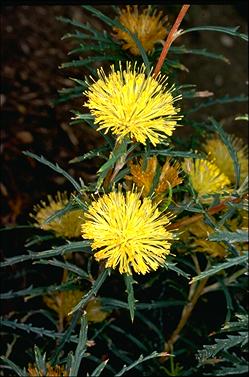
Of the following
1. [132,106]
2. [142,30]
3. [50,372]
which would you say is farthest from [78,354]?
[142,30]

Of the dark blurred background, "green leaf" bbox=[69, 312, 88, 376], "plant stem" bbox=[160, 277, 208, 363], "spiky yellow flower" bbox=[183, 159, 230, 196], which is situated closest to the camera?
"green leaf" bbox=[69, 312, 88, 376]

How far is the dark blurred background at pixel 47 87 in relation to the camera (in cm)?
324

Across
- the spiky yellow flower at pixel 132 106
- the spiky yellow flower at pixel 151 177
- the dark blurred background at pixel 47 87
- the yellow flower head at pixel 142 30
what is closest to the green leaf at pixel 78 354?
the spiky yellow flower at pixel 151 177

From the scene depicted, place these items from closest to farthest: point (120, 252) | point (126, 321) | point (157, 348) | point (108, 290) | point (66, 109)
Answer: point (120, 252), point (157, 348), point (126, 321), point (108, 290), point (66, 109)

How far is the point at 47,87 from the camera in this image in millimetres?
3701

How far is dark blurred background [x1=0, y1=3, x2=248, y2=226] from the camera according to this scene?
127 inches

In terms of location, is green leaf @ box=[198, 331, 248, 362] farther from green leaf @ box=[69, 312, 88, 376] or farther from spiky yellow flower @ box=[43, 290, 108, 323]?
spiky yellow flower @ box=[43, 290, 108, 323]

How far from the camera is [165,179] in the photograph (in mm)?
1608

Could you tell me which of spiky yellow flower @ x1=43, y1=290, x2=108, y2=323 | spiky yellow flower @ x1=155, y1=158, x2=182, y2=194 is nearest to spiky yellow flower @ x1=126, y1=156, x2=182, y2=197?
spiky yellow flower @ x1=155, y1=158, x2=182, y2=194

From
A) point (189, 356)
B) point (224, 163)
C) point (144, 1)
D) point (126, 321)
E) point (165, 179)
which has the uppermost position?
point (144, 1)

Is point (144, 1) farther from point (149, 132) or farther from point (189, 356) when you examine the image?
point (189, 356)

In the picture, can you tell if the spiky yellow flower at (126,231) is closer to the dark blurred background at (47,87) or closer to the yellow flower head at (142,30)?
the yellow flower head at (142,30)

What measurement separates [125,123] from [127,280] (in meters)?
0.34

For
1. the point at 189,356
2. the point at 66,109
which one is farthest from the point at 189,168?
the point at 66,109
